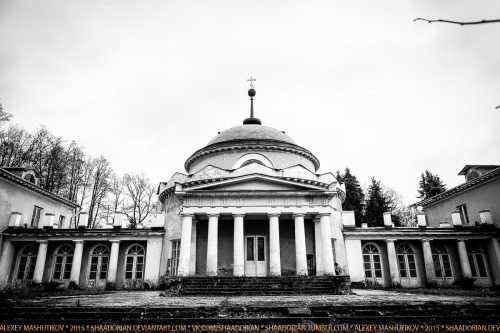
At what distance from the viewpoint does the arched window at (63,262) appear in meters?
22.6

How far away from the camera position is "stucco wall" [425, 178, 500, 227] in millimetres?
23172

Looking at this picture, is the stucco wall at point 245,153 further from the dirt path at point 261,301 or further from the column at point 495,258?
the column at point 495,258

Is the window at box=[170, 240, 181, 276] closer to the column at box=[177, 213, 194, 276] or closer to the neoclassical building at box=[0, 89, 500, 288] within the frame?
the neoclassical building at box=[0, 89, 500, 288]

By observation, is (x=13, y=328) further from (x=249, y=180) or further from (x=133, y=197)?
(x=133, y=197)

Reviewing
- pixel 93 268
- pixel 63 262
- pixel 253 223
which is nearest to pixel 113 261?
pixel 93 268

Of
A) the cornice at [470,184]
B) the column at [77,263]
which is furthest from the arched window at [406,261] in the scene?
the column at [77,263]

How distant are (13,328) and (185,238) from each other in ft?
36.2

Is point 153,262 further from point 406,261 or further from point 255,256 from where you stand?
point 406,261

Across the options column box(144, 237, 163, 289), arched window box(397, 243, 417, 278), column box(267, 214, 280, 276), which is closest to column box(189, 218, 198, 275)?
column box(144, 237, 163, 289)

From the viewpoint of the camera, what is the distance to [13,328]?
779 cm

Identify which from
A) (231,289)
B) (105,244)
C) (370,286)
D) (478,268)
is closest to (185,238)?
(231,289)

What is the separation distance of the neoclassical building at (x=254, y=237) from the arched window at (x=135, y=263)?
0.07 meters

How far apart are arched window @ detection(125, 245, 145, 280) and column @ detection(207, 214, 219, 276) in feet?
23.0

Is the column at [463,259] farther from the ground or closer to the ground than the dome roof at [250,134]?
closer to the ground
